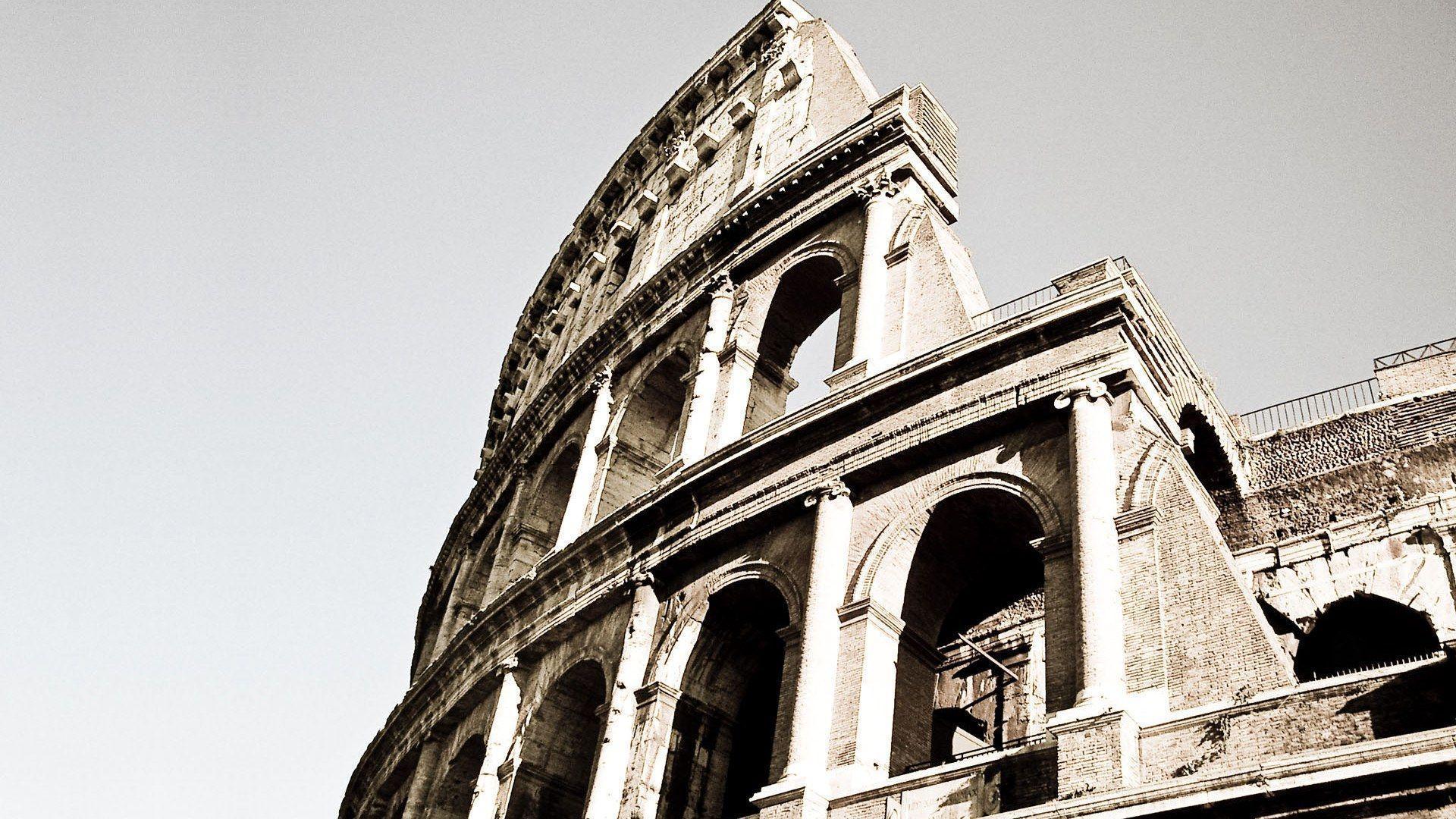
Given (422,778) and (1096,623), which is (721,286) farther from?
(1096,623)

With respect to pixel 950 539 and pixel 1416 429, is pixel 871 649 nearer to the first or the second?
pixel 950 539

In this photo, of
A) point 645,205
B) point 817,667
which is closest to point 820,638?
point 817,667

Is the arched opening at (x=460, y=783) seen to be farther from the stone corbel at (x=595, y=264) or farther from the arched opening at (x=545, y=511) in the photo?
the stone corbel at (x=595, y=264)

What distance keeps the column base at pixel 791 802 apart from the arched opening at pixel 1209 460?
5.31 metres

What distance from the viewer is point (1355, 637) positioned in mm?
13617

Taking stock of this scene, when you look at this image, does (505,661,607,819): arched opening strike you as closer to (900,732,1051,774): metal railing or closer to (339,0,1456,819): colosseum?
(339,0,1456,819): colosseum

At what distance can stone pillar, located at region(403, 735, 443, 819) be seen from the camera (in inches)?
711

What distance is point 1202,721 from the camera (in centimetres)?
959

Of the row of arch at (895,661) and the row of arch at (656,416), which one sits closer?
the row of arch at (895,661)

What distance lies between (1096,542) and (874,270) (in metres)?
5.70

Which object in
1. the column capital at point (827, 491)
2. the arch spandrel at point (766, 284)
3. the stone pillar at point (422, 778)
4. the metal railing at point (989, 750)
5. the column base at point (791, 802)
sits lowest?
the column base at point (791, 802)

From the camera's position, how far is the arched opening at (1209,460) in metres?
13.9

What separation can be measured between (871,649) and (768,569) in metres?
1.90

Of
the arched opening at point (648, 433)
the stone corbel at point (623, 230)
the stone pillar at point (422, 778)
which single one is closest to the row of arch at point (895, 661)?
the stone pillar at point (422, 778)
